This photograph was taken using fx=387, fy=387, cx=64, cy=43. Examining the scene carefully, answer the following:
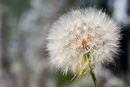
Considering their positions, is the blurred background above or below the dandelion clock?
above

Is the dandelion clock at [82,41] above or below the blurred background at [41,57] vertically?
below

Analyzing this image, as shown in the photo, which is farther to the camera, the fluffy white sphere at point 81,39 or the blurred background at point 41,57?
the blurred background at point 41,57

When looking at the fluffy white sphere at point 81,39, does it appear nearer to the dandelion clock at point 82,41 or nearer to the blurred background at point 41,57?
the dandelion clock at point 82,41

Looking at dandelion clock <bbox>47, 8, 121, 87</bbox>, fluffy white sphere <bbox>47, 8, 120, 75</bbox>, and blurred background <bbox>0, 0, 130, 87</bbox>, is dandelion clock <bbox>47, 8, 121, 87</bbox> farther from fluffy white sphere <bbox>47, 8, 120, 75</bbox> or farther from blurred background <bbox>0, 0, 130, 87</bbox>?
blurred background <bbox>0, 0, 130, 87</bbox>

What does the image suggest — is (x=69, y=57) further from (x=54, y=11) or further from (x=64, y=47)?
(x=54, y=11)

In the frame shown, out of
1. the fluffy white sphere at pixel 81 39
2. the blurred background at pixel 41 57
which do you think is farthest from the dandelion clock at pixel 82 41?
the blurred background at pixel 41 57

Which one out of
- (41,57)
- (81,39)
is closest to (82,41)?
(81,39)

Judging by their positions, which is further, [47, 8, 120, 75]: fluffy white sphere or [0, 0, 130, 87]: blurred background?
[0, 0, 130, 87]: blurred background

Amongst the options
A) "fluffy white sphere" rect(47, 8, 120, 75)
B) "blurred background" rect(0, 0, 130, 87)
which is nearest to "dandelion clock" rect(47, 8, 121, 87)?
"fluffy white sphere" rect(47, 8, 120, 75)
